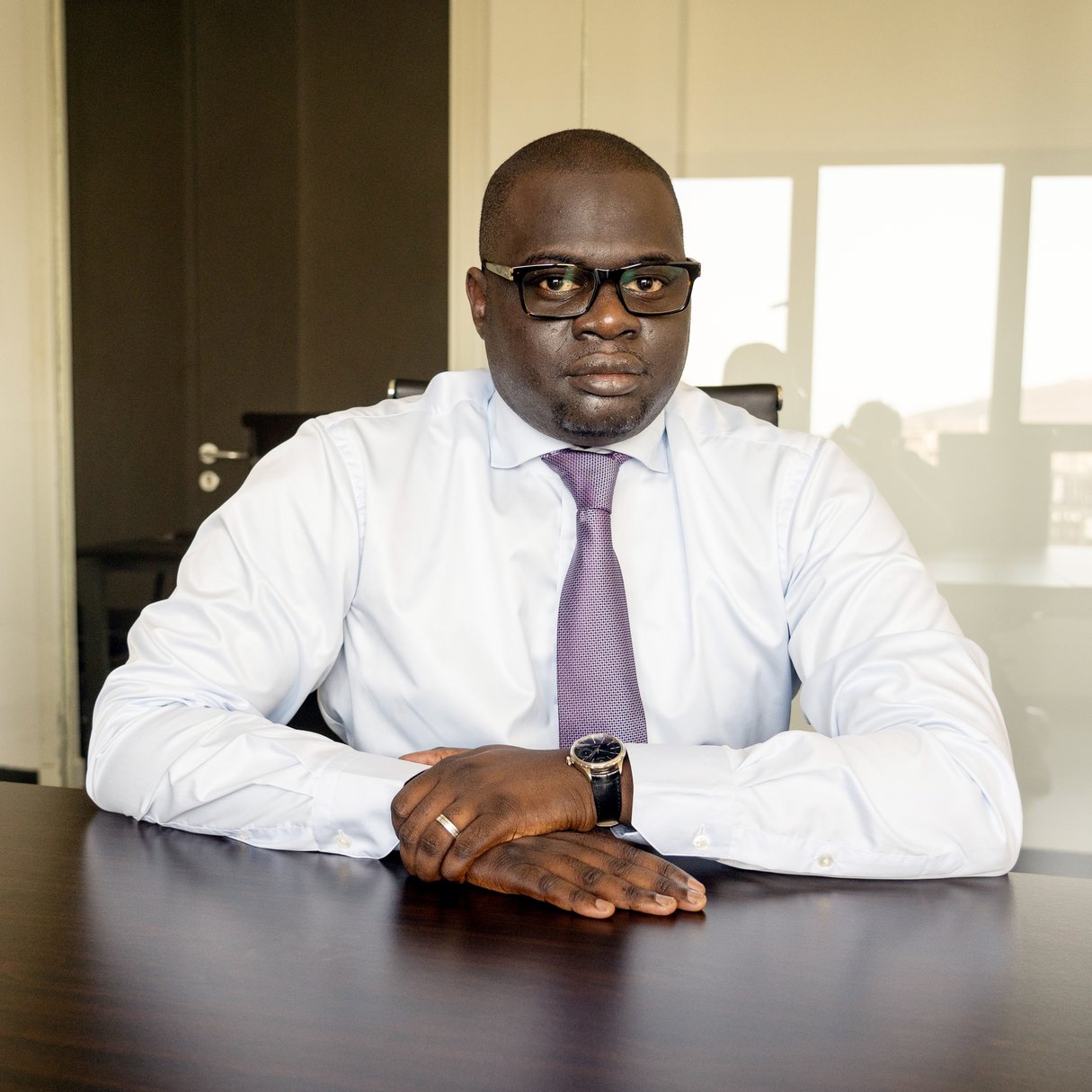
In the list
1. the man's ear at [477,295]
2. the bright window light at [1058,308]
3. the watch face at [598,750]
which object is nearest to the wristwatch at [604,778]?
the watch face at [598,750]

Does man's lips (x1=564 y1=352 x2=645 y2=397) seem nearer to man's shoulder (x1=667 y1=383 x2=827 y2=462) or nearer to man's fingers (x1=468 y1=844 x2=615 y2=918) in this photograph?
man's shoulder (x1=667 y1=383 x2=827 y2=462)

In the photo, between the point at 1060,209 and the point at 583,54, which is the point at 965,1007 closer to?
the point at 1060,209

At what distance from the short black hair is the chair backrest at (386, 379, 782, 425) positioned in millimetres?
266

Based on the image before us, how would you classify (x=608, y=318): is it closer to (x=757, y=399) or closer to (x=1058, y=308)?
(x=757, y=399)

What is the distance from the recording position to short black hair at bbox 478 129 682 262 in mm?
1549

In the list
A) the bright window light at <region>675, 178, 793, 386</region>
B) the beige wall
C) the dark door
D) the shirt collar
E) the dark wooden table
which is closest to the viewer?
the dark wooden table

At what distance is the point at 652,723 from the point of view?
1512 mm

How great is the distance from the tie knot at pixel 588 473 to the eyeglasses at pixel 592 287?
0.63 ft

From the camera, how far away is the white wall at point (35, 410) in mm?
3420

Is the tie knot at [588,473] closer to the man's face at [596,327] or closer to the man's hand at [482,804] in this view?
the man's face at [596,327]

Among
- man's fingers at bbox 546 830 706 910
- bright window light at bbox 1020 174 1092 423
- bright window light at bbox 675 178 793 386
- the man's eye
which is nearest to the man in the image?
the man's eye

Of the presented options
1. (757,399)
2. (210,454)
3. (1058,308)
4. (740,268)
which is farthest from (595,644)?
(210,454)

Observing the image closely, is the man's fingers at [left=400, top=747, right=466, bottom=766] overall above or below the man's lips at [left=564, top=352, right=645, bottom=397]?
below

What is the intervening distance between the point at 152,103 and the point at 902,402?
237 centimetres
